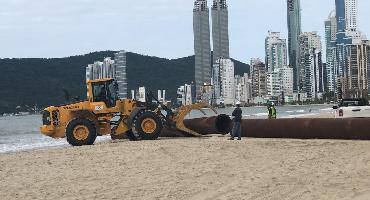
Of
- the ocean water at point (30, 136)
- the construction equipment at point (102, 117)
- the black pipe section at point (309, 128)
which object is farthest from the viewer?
the ocean water at point (30, 136)

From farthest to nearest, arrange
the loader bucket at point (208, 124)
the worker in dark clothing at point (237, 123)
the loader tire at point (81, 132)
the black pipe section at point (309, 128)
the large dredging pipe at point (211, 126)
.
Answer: the large dredging pipe at point (211, 126), the loader bucket at point (208, 124), the worker in dark clothing at point (237, 123), the loader tire at point (81, 132), the black pipe section at point (309, 128)

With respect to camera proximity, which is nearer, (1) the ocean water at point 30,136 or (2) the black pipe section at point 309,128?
(2) the black pipe section at point 309,128

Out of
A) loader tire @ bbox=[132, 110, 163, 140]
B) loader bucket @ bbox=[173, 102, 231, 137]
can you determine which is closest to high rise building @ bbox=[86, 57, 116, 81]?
loader bucket @ bbox=[173, 102, 231, 137]

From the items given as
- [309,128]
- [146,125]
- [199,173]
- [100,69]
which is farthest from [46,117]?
[100,69]

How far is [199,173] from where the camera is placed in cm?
1262

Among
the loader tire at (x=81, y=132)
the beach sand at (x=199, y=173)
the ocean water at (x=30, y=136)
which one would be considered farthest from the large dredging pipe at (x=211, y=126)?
the beach sand at (x=199, y=173)

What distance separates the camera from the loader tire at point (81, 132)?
22.3 metres

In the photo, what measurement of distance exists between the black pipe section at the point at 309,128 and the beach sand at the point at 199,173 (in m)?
1.83

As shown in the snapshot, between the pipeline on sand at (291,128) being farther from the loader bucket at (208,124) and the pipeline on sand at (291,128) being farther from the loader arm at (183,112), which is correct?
the loader arm at (183,112)

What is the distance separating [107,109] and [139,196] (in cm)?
1330

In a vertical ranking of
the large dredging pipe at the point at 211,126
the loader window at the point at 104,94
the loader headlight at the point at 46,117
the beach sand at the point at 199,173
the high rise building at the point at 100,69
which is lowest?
the beach sand at the point at 199,173

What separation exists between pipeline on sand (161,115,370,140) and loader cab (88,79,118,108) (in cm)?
321

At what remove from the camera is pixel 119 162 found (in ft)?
50.6

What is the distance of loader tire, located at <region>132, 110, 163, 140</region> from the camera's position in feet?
74.4
